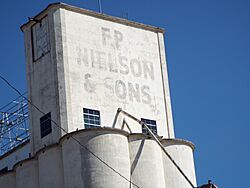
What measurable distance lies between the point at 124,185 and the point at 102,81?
9.03 m

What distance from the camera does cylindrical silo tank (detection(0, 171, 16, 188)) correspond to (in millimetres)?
62094

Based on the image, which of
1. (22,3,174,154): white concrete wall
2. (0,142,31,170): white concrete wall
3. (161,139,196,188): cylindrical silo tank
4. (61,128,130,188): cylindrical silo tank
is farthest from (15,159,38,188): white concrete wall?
(161,139,196,188): cylindrical silo tank

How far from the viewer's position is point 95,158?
55812 millimetres

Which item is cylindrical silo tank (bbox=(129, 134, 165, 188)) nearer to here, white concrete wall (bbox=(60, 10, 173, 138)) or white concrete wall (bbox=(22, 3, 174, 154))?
white concrete wall (bbox=(60, 10, 173, 138))

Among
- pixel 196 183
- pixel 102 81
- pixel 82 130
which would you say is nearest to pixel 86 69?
pixel 102 81

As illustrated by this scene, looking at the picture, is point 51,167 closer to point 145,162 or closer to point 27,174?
point 27,174

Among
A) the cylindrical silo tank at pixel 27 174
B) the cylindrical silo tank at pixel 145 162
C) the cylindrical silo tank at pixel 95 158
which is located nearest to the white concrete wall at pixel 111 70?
the cylindrical silo tank at pixel 95 158

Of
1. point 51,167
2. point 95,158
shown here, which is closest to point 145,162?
point 95,158

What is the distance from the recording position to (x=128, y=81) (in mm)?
63438

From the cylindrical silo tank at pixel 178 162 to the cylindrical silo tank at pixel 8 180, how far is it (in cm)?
1101

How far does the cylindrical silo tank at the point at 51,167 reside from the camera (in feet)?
189

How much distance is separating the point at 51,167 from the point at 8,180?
5607mm

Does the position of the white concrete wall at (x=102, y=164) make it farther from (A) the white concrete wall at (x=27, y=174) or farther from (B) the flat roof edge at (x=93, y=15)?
(B) the flat roof edge at (x=93, y=15)

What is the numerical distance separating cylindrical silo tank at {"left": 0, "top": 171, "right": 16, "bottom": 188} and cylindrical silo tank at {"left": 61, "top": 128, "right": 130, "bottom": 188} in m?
6.50
